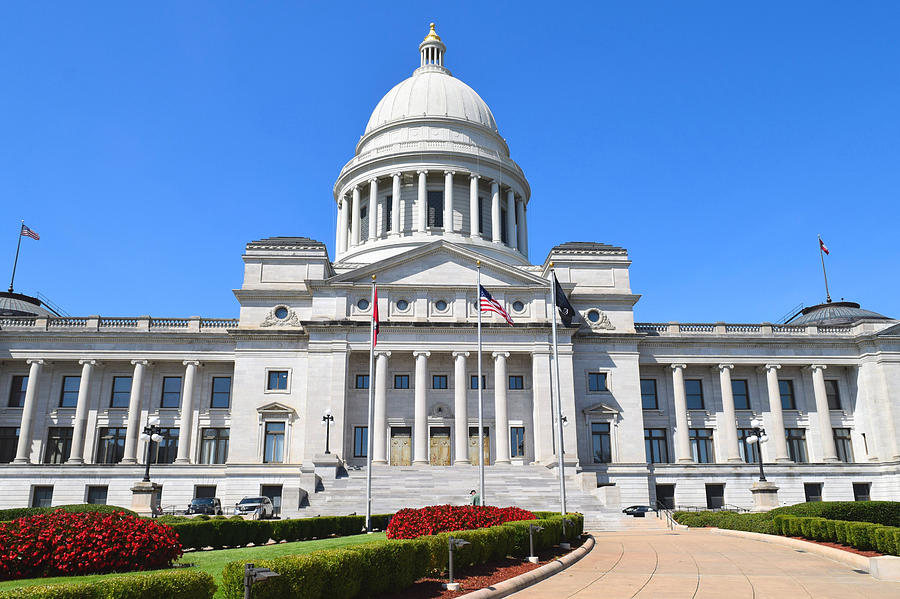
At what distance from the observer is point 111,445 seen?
5291 centimetres

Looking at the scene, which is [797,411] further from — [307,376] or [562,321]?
[307,376]

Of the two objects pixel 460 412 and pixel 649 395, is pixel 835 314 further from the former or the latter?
pixel 460 412

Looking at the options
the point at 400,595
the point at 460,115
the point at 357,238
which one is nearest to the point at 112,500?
the point at 357,238

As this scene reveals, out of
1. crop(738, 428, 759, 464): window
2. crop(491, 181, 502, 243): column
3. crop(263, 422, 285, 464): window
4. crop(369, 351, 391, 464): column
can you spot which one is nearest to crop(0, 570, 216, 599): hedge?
crop(369, 351, 391, 464): column

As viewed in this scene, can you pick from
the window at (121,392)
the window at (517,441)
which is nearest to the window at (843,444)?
the window at (517,441)

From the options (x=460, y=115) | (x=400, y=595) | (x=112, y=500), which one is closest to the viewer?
(x=400, y=595)

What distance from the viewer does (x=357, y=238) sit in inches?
2685

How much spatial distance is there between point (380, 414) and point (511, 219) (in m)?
28.8

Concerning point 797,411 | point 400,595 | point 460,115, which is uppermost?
point 460,115

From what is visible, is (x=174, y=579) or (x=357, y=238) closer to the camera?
(x=174, y=579)

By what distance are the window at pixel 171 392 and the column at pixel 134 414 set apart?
1815mm

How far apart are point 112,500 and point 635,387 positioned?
3798 cm

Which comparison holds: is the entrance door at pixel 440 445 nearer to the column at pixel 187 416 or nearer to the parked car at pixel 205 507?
the parked car at pixel 205 507

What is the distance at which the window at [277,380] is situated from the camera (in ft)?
168
